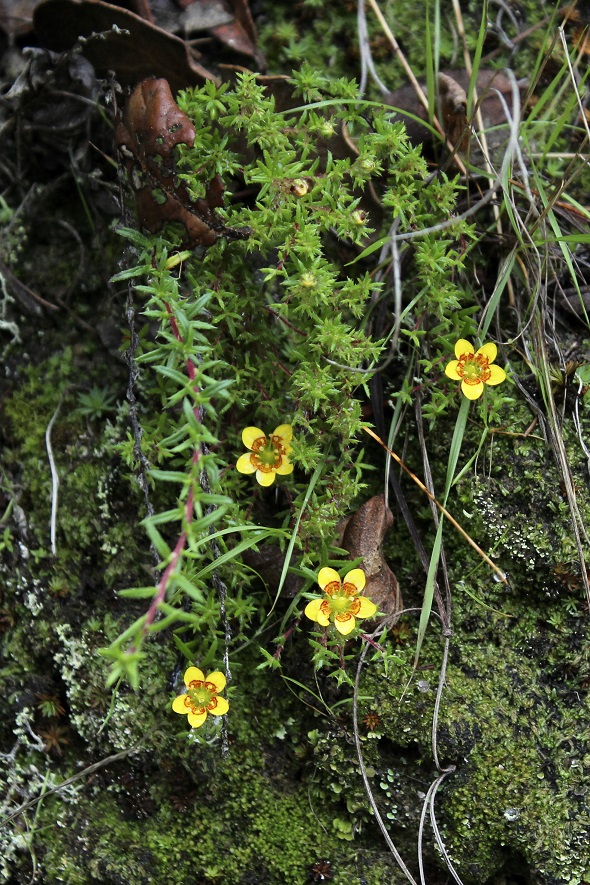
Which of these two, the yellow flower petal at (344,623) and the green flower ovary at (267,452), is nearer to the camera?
the yellow flower petal at (344,623)

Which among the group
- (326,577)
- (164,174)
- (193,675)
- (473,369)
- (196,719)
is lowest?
(196,719)

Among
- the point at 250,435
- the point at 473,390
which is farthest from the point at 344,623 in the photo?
the point at 473,390

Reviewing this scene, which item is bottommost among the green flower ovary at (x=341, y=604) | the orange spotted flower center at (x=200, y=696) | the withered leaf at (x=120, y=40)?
the orange spotted flower center at (x=200, y=696)

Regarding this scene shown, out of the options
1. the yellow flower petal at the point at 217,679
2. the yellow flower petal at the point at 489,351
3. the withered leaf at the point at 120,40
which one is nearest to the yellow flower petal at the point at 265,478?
the yellow flower petal at the point at 217,679

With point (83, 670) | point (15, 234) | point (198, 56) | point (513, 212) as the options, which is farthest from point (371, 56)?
point (83, 670)

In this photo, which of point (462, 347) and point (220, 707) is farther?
point (462, 347)

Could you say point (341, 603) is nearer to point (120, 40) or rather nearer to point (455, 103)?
point (455, 103)

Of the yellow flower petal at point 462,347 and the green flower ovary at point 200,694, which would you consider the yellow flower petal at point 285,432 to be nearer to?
the yellow flower petal at point 462,347

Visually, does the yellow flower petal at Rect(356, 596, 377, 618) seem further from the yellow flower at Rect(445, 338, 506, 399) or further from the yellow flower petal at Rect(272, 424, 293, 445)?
the yellow flower at Rect(445, 338, 506, 399)
